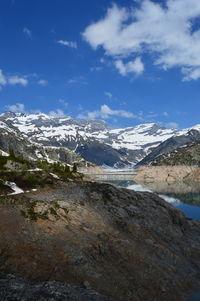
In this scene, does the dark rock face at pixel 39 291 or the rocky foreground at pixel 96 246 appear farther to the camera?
the rocky foreground at pixel 96 246

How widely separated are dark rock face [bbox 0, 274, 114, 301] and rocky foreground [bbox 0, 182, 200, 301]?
198 millimetres

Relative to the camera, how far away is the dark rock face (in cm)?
2247

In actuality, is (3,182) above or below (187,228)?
above

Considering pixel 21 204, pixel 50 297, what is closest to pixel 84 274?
pixel 50 297

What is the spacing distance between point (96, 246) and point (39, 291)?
40.7ft

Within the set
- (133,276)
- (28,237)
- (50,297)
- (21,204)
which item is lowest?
(133,276)

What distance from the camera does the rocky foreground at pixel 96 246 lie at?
29.6 m

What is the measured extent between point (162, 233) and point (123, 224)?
817cm

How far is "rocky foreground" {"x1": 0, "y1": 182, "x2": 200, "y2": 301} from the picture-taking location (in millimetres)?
29578

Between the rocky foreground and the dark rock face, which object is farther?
the rocky foreground

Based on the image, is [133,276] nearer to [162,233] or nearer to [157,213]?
[162,233]

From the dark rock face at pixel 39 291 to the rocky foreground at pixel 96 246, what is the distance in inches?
7.8

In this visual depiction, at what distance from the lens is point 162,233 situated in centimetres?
5091

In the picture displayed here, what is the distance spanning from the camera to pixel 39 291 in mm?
23844
